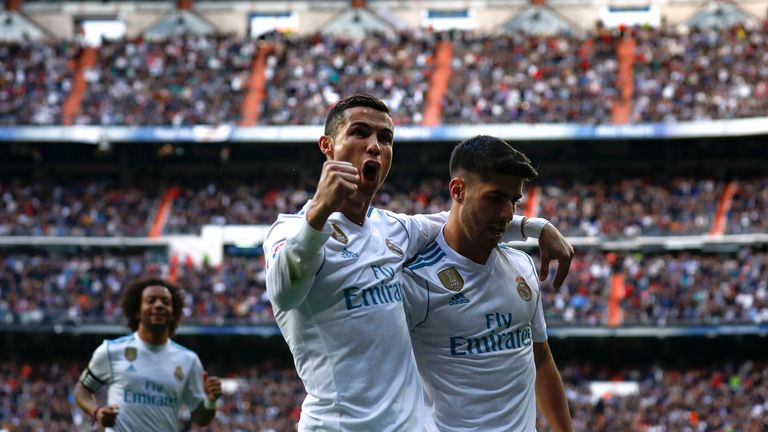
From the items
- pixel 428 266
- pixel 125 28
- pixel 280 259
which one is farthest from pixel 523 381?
pixel 125 28

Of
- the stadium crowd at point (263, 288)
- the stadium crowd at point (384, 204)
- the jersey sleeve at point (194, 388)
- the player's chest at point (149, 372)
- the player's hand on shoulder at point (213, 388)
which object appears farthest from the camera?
the stadium crowd at point (384, 204)

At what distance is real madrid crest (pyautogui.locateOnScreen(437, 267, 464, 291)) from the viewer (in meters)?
4.87

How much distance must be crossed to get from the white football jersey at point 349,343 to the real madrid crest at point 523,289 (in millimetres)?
795

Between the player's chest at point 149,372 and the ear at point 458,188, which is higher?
the ear at point 458,188

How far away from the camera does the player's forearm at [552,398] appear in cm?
528

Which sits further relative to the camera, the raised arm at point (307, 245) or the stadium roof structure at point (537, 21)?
the stadium roof structure at point (537, 21)

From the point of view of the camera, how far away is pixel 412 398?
14.5 feet

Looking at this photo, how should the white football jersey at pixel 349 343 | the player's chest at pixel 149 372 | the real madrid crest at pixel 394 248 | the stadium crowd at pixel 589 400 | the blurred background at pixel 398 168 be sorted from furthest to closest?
the blurred background at pixel 398 168
the stadium crowd at pixel 589 400
the player's chest at pixel 149 372
the real madrid crest at pixel 394 248
the white football jersey at pixel 349 343

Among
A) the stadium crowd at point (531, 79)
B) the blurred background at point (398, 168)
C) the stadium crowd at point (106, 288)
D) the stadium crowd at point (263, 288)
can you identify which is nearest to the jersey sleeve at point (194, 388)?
the blurred background at point (398, 168)

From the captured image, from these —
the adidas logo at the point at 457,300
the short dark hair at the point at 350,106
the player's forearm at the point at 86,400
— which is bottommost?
the player's forearm at the point at 86,400

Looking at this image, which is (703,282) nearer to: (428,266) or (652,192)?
(652,192)

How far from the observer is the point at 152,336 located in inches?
367

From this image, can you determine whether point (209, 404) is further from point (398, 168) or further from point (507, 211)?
point (398, 168)

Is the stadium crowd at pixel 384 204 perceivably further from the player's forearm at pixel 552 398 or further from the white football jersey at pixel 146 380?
the player's forearm at pixel 552 398
